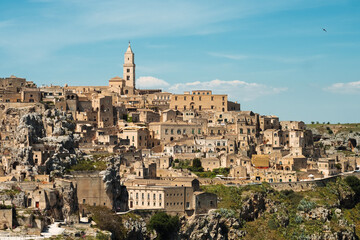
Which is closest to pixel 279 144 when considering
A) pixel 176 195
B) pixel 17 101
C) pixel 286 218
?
pixel 286 218

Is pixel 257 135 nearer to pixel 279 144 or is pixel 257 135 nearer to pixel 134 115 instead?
pixel 279 144

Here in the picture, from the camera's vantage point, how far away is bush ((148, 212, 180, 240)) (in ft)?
223

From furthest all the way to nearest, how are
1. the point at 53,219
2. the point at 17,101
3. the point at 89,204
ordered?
1. the point at 17,101
2. the point at 89,204
3. the point at 53,219

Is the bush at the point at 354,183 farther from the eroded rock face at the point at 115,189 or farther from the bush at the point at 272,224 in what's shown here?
the eroded rock face at the point at 115,189

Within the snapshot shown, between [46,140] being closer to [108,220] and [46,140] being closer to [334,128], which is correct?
[108,220]

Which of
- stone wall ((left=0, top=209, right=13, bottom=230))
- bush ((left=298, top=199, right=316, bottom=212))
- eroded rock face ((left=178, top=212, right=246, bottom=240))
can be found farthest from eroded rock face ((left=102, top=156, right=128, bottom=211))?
bush ((left=298, top=199, right=316, bottom=212))

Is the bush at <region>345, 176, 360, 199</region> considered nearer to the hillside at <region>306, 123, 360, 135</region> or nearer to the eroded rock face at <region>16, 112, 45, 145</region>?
the hillside at <region>306, 123, 360, 135</region>

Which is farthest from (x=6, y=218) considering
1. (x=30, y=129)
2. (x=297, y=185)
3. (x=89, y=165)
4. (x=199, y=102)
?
(x=199, y=102)

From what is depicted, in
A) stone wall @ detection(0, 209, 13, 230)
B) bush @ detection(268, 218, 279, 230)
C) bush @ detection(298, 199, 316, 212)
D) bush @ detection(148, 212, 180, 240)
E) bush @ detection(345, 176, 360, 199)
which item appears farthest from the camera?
bush @ detection(345, 176, 360, 199)

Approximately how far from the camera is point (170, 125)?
94.2 metres

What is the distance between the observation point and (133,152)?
270 feet

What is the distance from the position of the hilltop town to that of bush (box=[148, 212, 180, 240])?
1324 millimetres

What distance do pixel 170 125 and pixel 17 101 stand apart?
2041 centimetres

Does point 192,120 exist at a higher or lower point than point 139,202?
higher
